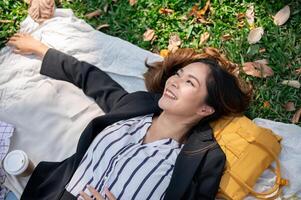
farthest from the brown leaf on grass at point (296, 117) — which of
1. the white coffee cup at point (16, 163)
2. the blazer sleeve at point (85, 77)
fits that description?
the white coffee cup at point (16, 163)

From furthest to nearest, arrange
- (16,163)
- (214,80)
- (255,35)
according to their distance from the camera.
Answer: (255,35) < (16,163) < (214,80)

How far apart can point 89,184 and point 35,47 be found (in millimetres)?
1269

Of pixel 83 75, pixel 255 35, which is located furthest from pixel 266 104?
pixel 83 75

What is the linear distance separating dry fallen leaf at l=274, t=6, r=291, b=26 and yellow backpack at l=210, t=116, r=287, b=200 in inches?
42.2

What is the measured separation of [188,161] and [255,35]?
4.59 ft

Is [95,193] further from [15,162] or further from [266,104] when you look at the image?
[266,104]

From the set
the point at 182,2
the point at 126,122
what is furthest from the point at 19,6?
the point at 126,122

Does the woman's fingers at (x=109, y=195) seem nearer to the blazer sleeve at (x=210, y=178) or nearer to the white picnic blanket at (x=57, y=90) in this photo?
the blazer sleeve at (x=210, y=178)

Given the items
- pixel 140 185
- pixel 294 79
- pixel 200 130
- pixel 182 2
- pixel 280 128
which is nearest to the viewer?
pixel 140 185

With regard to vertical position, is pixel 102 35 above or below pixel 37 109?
above

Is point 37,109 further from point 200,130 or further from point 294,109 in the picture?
point 294,109

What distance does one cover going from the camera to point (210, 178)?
281 centimetres

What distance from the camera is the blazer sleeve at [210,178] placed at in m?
2.80

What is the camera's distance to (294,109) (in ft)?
11.2
